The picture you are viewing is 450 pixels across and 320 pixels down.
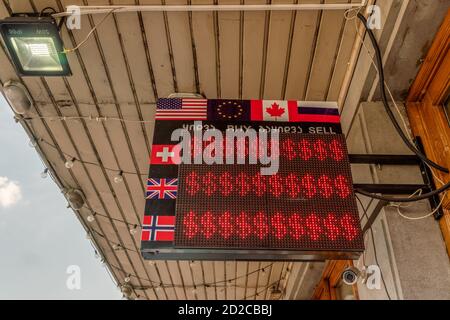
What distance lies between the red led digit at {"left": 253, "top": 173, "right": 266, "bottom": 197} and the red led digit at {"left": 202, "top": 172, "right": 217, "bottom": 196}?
0.83 feet

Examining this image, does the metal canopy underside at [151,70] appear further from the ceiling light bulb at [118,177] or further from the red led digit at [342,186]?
the red led digit at [342,186]

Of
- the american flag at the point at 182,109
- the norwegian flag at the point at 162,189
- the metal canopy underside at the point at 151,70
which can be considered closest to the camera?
the norwegian flag at the point at 162,189

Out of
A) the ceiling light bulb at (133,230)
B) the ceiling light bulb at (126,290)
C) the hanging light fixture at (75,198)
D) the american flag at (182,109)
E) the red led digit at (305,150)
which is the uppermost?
the hanging light fixture at (75,198)

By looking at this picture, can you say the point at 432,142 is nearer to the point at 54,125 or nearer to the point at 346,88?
the point at 346,88

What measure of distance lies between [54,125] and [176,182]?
2.45 metres

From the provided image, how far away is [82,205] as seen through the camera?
18.9ft

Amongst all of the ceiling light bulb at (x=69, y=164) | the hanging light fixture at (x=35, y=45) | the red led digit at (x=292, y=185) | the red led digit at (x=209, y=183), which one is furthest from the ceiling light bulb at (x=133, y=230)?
the red led digit at (x=292, y=185)

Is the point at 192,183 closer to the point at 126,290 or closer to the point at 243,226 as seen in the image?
the point at 243,226

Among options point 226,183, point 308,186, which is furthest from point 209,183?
point 308,186

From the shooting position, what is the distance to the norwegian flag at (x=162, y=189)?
2713 millimetres

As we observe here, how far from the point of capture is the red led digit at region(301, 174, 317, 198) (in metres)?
2.56

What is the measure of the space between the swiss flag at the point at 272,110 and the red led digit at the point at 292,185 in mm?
609

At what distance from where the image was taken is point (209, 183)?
2.61 metres

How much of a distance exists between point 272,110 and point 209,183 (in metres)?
0.87
